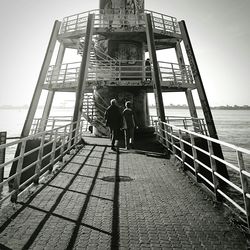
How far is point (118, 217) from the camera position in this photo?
3.78 m

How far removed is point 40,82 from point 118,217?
38.9 feet

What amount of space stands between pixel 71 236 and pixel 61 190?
6.80 feet

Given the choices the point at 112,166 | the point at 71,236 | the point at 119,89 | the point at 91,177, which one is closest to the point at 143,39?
the point at 119,89

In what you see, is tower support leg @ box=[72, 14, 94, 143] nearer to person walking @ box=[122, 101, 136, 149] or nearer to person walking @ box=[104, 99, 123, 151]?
person walking @ box=[104, 99, 123, 151]

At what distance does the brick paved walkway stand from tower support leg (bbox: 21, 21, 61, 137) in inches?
316

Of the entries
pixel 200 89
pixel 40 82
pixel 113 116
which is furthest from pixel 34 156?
pixel 200 89

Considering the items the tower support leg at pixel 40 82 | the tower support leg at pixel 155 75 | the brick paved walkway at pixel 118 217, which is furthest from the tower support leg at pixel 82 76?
the brick paved walkway at pixel 118 217

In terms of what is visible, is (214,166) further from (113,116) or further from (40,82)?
(40,82)

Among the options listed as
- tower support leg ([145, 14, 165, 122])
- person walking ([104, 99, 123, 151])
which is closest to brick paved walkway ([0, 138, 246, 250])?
person walking ([104, 99, 123, 151])

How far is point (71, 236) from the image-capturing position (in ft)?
10.4

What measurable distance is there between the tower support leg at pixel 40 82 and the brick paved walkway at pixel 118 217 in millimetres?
8032

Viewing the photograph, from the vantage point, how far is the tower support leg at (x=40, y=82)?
13148 millimetres

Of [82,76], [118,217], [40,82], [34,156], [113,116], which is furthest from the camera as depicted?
[40,82]

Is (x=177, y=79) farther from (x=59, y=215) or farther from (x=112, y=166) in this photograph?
(x=59, y=215)
